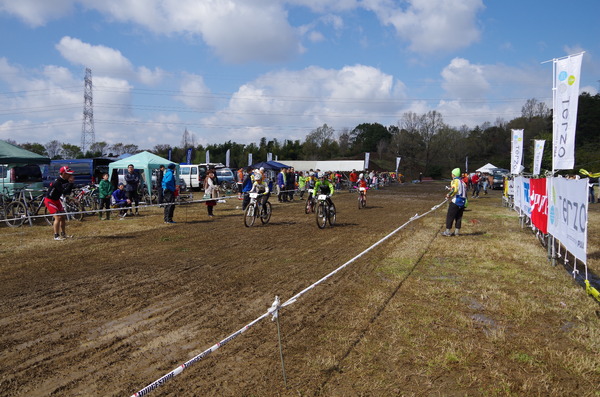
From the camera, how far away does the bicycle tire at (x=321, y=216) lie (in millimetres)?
12877

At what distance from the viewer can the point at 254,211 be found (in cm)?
1318

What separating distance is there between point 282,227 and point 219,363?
9207mm

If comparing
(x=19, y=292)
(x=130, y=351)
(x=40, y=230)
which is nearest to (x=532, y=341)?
(x=130, y=351)

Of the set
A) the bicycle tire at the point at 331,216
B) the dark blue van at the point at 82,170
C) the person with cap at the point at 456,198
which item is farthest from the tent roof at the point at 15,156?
the person with cap at the point at 456,198

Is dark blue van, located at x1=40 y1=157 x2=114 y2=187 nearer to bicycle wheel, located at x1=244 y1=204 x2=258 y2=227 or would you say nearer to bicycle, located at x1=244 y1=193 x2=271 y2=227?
bicycle, located at x1=244 y1=193 x2=271 y2=227

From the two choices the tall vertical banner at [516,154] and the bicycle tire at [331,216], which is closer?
the bicycle tire at [331,216]

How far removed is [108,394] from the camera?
3.36 metres

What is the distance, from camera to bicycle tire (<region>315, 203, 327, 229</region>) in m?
12.9

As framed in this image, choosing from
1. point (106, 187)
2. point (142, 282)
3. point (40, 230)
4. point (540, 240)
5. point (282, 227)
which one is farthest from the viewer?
point (106, 187)

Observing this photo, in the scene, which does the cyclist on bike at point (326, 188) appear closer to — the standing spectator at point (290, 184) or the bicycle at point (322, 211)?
the bicycle at point (322, 211)

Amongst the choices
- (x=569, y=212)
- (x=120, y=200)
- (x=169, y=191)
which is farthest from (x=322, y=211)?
(x=120, y=200)

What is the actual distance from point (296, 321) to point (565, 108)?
6510 millimetres

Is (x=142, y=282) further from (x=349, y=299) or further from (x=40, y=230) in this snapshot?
(x=40, y=230)

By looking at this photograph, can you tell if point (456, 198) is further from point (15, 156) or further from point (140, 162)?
point (140, 162)
